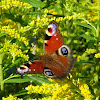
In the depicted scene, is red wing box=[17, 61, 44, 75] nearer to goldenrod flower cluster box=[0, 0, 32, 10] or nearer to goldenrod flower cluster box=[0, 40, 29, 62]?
goldenrod flower cluster box=[0, 40, 29, 62]

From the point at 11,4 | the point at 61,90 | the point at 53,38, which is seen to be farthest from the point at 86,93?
the point at 11,4

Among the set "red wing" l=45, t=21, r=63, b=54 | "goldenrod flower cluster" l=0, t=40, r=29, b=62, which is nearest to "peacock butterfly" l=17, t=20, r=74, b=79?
"red wing" l=45, t=21, r=63, b=54

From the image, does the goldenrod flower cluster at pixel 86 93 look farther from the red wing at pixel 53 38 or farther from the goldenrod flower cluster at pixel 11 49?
the goldenrod flower cluster at pixel 11 49

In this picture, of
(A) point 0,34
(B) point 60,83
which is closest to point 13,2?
(A) point 0,34

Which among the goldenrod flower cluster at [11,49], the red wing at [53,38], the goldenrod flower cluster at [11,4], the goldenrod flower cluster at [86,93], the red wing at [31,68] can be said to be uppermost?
the goldenrod flower cluster at [11,4]

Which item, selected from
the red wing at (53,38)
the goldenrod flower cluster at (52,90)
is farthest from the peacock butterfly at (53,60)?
the goldenrod flower cluster at (52,90)

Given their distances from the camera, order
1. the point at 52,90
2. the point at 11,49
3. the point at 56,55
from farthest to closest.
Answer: the point at 56,55
the point at 11,49
the point at 52,90

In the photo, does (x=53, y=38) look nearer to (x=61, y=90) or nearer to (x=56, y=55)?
(x=56, y=55)

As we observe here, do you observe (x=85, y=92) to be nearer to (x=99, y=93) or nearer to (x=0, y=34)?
(x=99, y=93)
